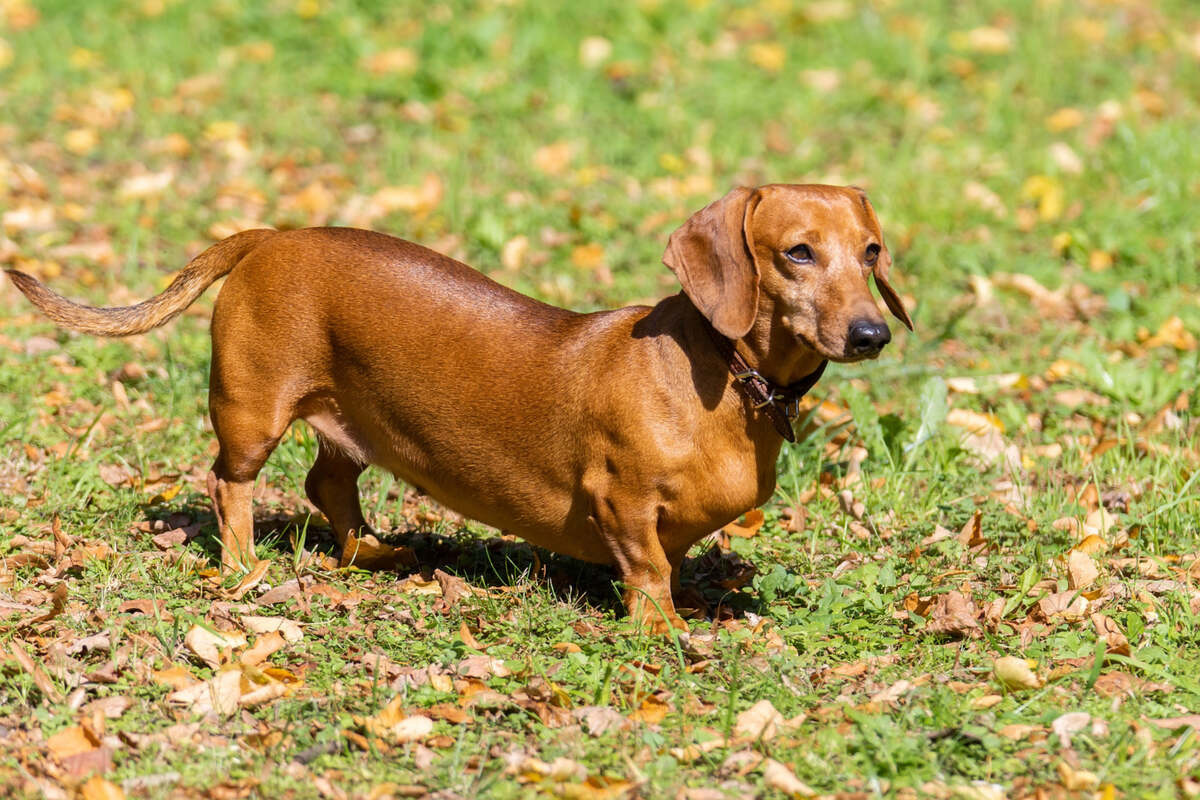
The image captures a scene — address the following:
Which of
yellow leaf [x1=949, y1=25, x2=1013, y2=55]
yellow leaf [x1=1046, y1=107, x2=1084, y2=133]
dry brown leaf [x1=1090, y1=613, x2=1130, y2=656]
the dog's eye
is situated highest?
yellow leaf [x1=949, y1=25, x2=1013, y2=55]

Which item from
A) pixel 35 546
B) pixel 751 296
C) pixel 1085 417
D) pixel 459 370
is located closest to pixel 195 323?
pixel 35 546

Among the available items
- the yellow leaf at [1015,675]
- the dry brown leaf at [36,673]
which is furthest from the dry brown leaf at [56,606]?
the yellow leaf at [1015,675]

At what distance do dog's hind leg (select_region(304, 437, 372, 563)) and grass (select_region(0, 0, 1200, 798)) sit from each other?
0.19 metres

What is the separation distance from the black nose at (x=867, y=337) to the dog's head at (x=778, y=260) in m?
0.08

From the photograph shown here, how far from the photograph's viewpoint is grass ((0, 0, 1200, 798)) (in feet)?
11.2

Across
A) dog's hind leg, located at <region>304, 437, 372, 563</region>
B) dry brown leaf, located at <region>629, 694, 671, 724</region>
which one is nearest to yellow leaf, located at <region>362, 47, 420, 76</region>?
dog's hind leg, located at <region>304, 437, 372, 563</region>

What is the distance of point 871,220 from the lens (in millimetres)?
3922

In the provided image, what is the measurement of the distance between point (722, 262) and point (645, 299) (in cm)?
281

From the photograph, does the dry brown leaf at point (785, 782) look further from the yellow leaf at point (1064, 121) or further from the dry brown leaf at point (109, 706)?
the yellow leaf at point (1064, 121)

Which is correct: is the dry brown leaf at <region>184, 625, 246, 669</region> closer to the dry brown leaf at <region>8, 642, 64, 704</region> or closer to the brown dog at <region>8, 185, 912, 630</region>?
the dry brown leaf at <region>8, 642, 64, 704</region>

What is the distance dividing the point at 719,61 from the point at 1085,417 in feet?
14.7

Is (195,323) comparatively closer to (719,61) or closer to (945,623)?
(945,623)

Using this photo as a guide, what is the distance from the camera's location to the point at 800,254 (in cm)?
375

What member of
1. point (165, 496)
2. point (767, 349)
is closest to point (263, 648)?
point (165, 496)
